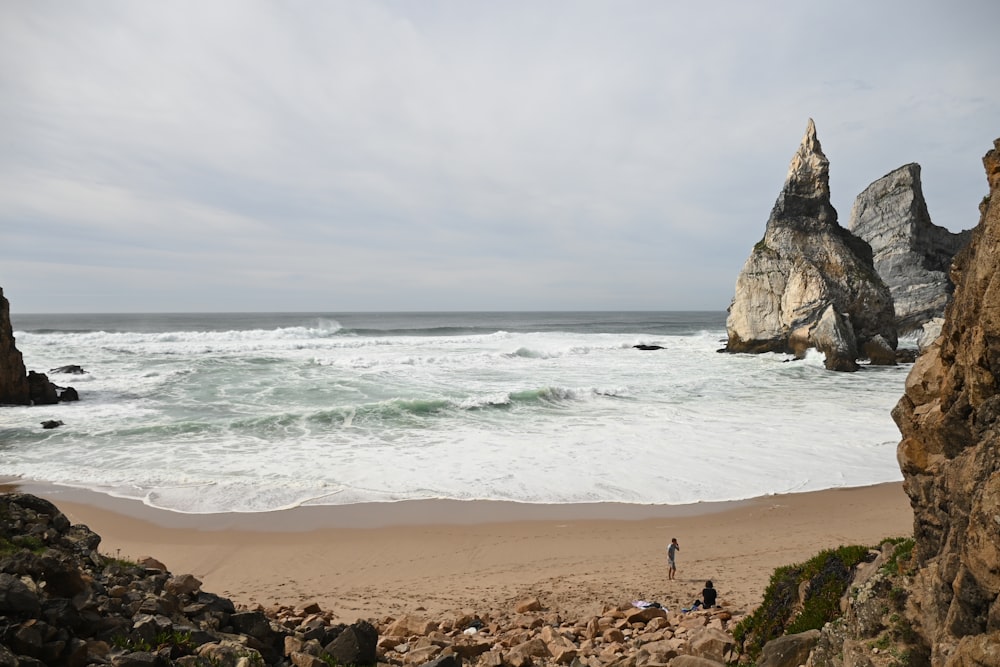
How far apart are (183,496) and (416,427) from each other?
28.1 feet

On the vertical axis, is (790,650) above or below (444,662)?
above

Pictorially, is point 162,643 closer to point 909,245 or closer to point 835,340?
point 835,340

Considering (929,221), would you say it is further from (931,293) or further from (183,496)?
(183,496)

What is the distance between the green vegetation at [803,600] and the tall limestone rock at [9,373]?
29.5 metres

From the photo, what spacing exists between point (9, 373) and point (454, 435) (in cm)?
2019

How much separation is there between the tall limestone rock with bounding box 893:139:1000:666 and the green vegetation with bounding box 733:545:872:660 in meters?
1.29

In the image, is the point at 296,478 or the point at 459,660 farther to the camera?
the point at 296,478

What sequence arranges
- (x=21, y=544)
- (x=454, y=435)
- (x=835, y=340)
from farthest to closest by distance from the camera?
(x=835, y=340) < (x=454, y=435) < (x=21, y=544)

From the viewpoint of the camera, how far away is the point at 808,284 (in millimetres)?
Answer: 39938

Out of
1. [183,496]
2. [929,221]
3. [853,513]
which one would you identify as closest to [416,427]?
[183,496]

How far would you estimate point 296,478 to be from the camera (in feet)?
49.0

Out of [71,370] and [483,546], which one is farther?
[71,370]

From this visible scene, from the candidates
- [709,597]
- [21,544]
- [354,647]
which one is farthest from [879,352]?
[21,544]

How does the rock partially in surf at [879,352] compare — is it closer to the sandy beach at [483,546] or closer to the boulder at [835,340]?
the boulder at [835,340]
